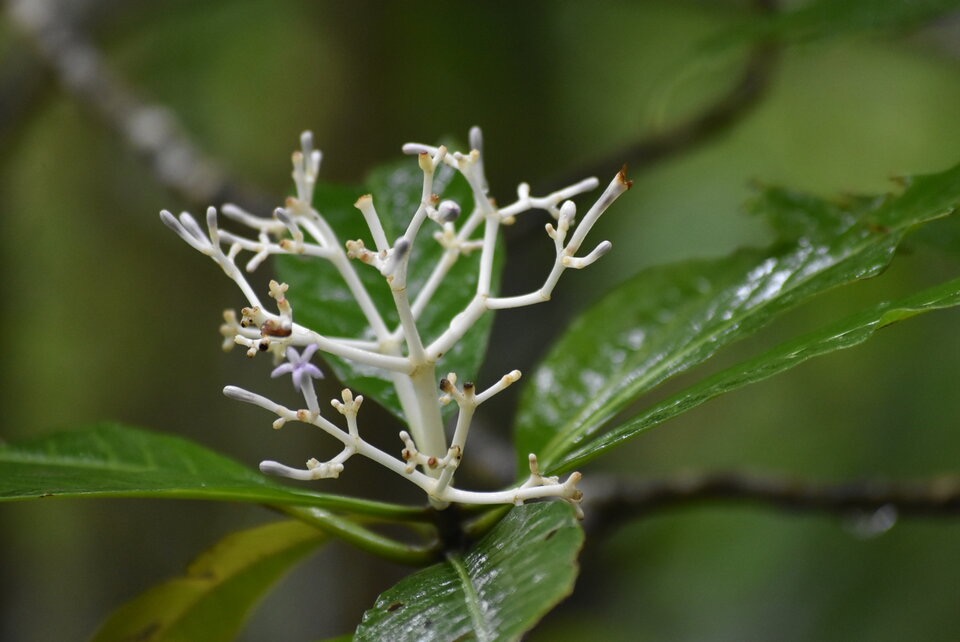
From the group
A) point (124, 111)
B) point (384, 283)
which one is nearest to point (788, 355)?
point (384, 283)

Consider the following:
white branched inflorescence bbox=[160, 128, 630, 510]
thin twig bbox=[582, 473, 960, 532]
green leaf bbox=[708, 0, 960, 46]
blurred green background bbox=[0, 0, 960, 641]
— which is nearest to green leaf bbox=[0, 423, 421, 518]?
white branched inflorescence bbox=[160, 128, 630, 510]

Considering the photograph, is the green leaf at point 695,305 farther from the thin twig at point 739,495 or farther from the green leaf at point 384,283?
the thin twig at point 739,495

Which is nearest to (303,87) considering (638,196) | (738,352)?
(638,196)

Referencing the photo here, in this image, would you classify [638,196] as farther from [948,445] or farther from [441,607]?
[441,607]

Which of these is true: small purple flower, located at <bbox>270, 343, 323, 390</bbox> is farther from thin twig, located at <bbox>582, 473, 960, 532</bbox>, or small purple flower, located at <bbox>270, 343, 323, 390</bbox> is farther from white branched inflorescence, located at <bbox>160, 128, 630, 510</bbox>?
thin twig, located at <bbox>582, 473, 960, 532</bbox>

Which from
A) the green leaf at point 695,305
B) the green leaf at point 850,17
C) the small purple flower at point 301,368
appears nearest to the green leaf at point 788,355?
the green leaf at point 695,305
